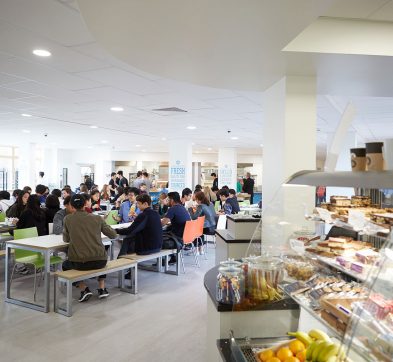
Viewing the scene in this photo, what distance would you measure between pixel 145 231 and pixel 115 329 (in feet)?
4.84

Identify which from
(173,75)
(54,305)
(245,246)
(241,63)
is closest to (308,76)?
(241,63)

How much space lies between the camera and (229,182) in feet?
47.7

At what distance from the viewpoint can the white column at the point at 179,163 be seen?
11375 mm

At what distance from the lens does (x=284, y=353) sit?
1663 mm

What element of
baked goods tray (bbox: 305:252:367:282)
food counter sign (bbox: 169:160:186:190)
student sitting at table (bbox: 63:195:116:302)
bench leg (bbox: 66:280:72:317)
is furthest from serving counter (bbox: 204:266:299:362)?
food counter sign (bbox: 169:160:186:190)

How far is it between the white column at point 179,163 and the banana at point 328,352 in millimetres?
9937

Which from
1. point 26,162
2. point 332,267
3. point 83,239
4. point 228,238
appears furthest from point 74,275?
point 26,162

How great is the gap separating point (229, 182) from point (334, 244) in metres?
12.6

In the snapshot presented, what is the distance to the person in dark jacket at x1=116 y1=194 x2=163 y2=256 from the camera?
4473 millimetres

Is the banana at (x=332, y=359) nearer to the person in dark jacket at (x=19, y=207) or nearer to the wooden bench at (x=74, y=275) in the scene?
the wooden bench at (x=74, y=275)

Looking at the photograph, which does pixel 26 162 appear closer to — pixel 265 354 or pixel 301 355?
pixel 265 354

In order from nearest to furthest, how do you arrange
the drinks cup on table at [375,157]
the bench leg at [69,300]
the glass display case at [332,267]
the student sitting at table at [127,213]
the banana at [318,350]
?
the glass display case at [332,267] < the drinks cup on table at [375,157] < the banana at [318,350] < the bench leg at [69,300] < the student sitting at table at [127,213]

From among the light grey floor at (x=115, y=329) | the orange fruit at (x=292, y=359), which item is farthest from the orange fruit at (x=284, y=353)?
the light grey floor at (x=115, y=329)

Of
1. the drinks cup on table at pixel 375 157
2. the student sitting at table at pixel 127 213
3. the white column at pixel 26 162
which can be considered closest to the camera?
the drinks cup on table at pixel 375 157
